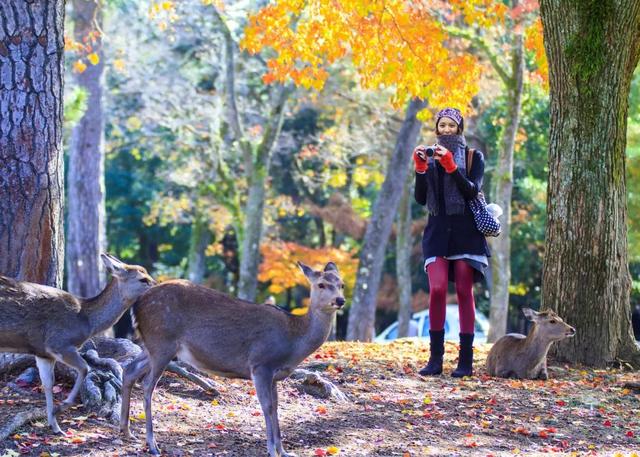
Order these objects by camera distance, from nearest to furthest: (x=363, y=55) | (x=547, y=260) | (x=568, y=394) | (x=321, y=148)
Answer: (x=568, y=394) → (x=547, y=260) → (x=363, y=55) → (x=321, y=148)

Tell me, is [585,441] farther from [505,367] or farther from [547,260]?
[547,260]

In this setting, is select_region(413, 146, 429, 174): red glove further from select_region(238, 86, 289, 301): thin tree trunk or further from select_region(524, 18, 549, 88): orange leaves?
select_region(238, 86, 289, 301): thin tree trunk

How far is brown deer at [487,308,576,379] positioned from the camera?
930 cm

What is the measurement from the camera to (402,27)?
49.0 feet

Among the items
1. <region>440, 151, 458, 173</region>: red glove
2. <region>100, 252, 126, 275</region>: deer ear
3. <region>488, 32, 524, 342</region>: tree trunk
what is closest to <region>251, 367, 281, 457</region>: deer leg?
<region>100, 252, 126, 275</region>: deer ear

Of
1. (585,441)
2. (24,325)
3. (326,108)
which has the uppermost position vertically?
(326,108)

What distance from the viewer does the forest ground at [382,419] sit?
6.19m

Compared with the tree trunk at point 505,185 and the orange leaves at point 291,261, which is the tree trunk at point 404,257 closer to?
the orange leaves at point 291,261

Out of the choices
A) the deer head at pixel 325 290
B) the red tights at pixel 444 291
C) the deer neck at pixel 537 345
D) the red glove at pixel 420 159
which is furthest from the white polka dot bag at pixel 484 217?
the deer head at pixel 325 290

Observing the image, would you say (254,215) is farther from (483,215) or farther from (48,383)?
(48,383)

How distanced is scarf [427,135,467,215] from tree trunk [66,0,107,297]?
12059 millimetres

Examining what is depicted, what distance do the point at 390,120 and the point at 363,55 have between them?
39.5 feet

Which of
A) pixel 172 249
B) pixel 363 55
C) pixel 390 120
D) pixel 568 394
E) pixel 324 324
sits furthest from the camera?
pixel 172 249

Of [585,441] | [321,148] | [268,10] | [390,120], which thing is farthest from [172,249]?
[585,441]
